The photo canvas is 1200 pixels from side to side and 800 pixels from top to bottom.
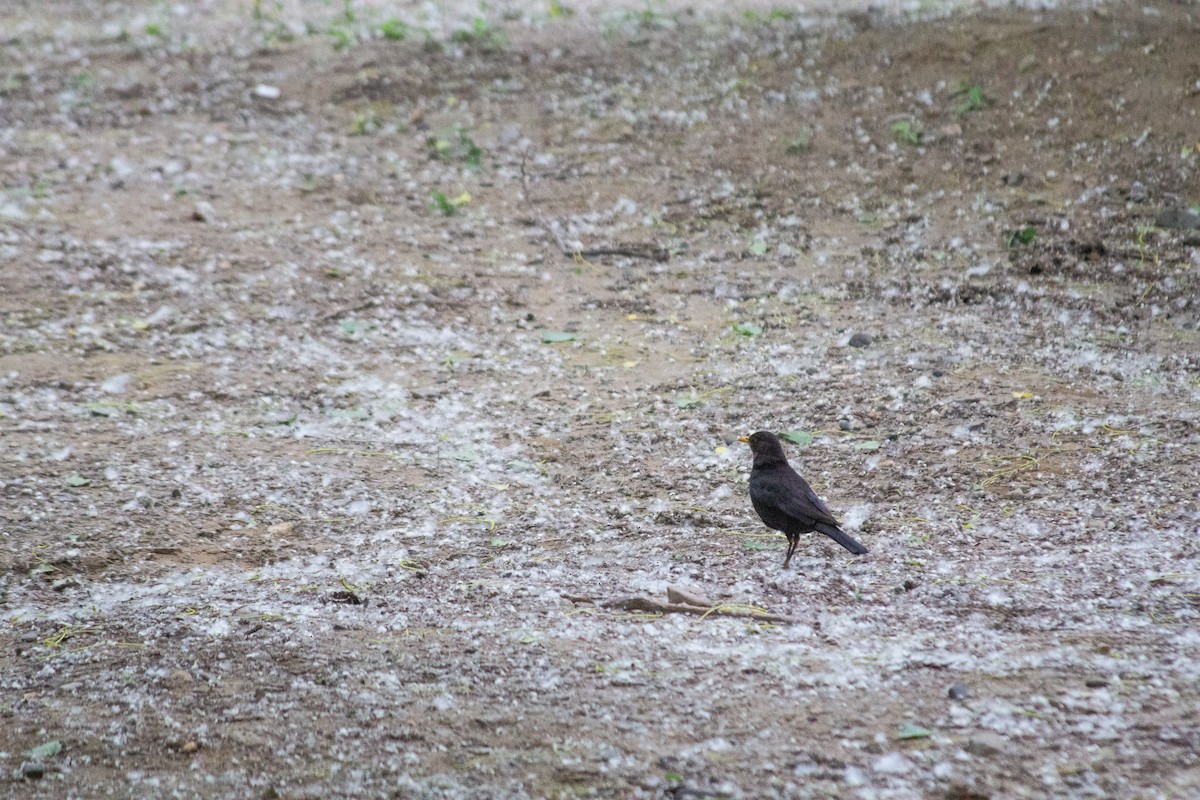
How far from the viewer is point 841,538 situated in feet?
13.8

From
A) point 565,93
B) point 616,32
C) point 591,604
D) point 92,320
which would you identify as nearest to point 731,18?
point 616,32

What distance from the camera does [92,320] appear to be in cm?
646

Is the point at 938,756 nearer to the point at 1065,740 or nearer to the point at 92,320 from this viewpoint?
the point at 1065,740

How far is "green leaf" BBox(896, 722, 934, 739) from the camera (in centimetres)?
306

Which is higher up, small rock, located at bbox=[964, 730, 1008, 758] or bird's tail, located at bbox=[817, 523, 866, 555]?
bird's tail, located at bbox=[817, 523, 866, 555]

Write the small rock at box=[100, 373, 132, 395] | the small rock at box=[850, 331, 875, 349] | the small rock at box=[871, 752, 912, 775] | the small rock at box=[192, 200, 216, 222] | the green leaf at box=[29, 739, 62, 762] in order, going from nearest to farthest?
the small rock at box=[871, 752, 912, 775], the green leaf at box=[29, 739, 62, 762], the small rock at box=[100, 373, 132, 395], the small rock at box=[850, 331, 875, 349], the small rock at box=[192, 200, 216, 222]

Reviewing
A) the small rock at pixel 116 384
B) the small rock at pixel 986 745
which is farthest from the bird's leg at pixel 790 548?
the small rock at pixel 116 384

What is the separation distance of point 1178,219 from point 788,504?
14.8 ft

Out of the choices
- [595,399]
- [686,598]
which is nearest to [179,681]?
[686,598]

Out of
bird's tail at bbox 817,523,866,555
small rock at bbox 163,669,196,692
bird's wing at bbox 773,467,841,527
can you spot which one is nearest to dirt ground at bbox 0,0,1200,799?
small rock at bbox 163,669,196,692

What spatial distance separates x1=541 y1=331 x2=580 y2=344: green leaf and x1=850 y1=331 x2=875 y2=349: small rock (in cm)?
160

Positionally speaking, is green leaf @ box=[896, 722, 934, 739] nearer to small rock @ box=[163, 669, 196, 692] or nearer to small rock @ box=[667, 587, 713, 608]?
small rock @ box=[667, 587, 713, 608]

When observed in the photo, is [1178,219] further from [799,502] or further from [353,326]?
[353,326]

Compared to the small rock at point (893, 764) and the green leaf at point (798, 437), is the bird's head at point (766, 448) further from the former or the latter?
the small rock at point (893, 764)
